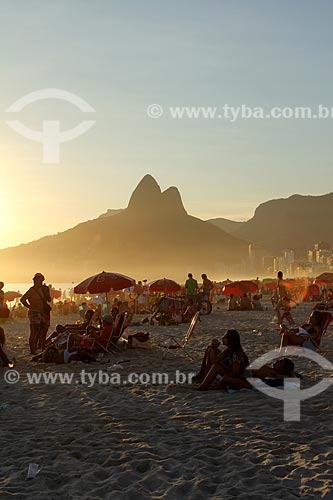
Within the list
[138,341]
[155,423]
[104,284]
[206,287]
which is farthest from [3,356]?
[206,287]

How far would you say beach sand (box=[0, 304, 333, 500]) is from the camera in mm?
4512

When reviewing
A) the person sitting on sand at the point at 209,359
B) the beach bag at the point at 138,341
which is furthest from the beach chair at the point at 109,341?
the person sitting on sand at the point at 209,359

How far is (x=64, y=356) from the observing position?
10586 mm

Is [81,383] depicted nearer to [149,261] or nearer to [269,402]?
[269,402]

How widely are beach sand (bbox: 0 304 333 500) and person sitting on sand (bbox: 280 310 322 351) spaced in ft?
5.13

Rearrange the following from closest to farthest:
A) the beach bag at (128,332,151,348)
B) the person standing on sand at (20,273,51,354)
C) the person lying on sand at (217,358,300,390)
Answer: the person lying on sand at (217,358,300,390)
the person standing on sand at (20,273,51,354)
the beach bag at (128,332,151,348)

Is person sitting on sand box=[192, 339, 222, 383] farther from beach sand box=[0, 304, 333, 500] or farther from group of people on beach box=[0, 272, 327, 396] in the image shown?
beach sand box=[0, 304, 333, 500]

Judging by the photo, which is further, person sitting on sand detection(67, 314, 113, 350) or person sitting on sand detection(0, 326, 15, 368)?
person sitting on sand detection(67, 314, 113, 350)

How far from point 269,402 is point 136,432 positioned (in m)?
1.82

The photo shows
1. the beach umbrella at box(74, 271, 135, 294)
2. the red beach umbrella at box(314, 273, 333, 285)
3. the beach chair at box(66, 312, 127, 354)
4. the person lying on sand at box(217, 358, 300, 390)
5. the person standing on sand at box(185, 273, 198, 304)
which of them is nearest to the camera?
the person lying on sand at box(217, 358, 300, 390)

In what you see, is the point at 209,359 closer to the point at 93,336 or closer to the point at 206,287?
the point at 93,336

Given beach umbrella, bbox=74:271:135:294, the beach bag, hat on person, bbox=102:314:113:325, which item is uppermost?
beach umbrella, bbox=74:271:135:294

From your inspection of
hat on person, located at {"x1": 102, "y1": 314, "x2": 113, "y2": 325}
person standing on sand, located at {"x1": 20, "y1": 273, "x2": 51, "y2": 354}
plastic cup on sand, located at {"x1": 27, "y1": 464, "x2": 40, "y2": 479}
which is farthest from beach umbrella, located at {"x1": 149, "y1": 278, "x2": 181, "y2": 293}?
plastic cup on sand, located at {"x1": 27, "y1": 464, "x2": 40, "y2": 479}

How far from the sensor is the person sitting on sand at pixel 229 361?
25.8ft
